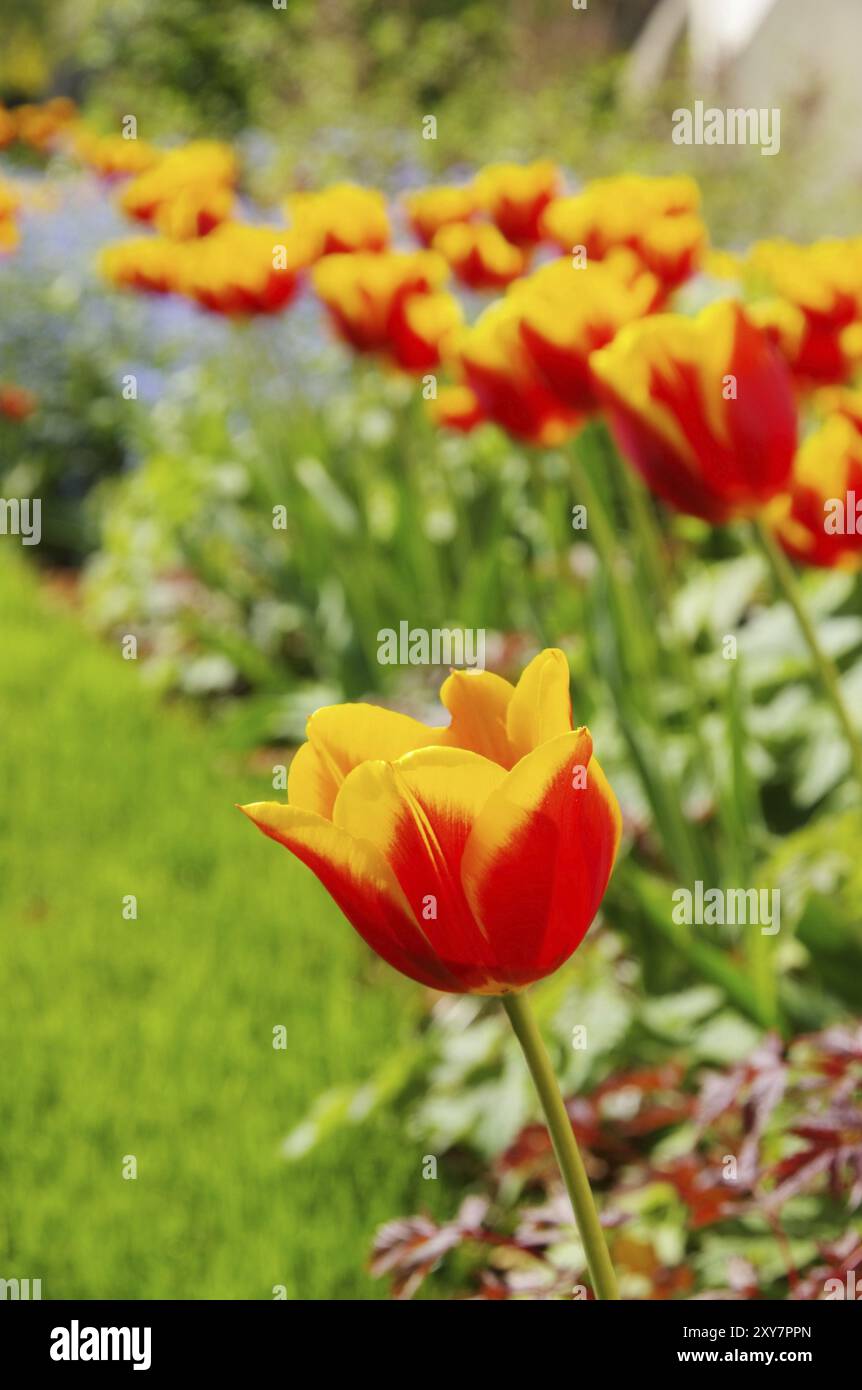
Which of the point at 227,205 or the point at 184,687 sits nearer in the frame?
the point at 227,205

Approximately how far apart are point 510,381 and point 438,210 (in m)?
1.38

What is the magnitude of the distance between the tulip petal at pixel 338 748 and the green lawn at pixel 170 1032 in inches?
52.8

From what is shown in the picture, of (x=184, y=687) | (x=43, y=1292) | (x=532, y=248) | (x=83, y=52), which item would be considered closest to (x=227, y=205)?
(x=532, y=248)

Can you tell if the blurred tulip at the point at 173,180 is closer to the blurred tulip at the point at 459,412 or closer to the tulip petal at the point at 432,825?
the blurred tulip at the point at 459,412

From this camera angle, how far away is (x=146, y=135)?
10.4 meters

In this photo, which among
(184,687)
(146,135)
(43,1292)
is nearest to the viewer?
(43,1292)

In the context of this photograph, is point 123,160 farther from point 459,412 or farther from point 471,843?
point 471,843

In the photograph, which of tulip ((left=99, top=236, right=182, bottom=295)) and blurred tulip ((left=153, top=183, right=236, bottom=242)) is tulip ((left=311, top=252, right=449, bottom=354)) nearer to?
tulip ((left=99, top=236, right=182, bottom=295))

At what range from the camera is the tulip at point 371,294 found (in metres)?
2.74

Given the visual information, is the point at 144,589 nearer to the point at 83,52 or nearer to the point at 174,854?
the point at 174,854

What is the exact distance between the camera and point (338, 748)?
2.78ft

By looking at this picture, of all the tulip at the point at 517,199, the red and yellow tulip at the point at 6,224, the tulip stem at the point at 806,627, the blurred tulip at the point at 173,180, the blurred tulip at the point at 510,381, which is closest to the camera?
the tulip stem at the point at 806,627

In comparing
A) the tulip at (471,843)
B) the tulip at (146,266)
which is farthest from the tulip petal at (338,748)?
the tulip at (146,266)
